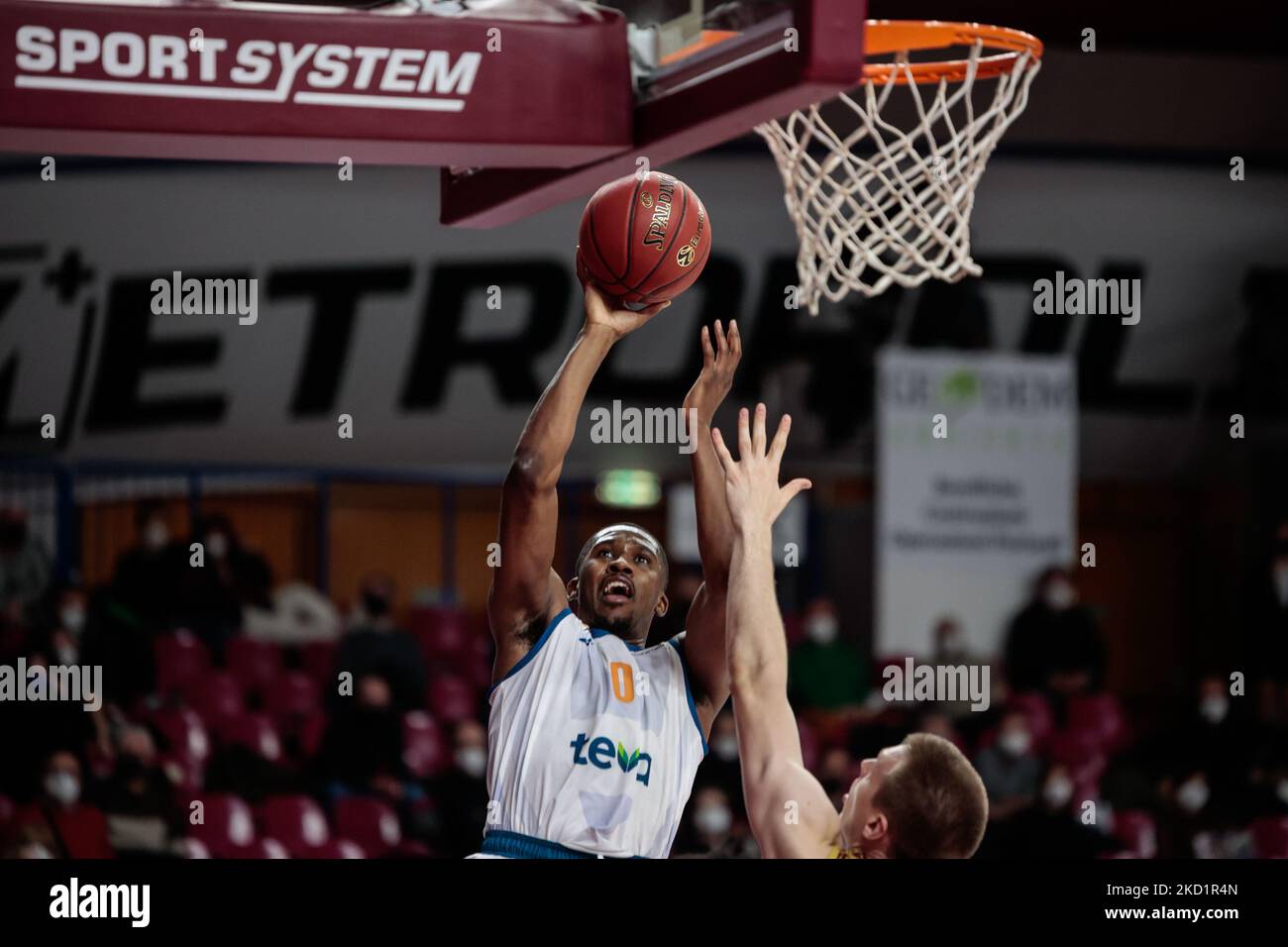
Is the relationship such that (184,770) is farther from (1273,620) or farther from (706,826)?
(1273,620)

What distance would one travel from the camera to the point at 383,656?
10.4 m

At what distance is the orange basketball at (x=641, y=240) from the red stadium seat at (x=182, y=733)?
6056mm

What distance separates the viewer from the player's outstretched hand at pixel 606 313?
4.05 meters

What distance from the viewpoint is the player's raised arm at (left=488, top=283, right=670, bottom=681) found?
3957mm

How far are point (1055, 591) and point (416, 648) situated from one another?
12.8 ft

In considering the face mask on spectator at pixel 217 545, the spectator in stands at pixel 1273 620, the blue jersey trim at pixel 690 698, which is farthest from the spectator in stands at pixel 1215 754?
the blue jersey trim at pixel 690 698

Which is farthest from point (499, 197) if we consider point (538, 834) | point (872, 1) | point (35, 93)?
point (872, 1)

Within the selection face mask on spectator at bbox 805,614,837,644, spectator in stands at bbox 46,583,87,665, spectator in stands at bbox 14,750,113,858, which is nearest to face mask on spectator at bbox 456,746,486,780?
spectator in stands at bbox 14,750,113,858

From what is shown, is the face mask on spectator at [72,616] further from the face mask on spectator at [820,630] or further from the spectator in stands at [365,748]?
the face mask on spectator at [820,630]

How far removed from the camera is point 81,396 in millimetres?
11781

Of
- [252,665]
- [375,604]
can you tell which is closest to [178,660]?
[252,665]

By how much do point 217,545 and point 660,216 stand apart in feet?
24.1

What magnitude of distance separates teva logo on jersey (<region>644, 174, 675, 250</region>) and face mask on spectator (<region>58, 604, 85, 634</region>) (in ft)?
21.7

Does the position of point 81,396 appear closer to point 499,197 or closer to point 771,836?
point 499,197
